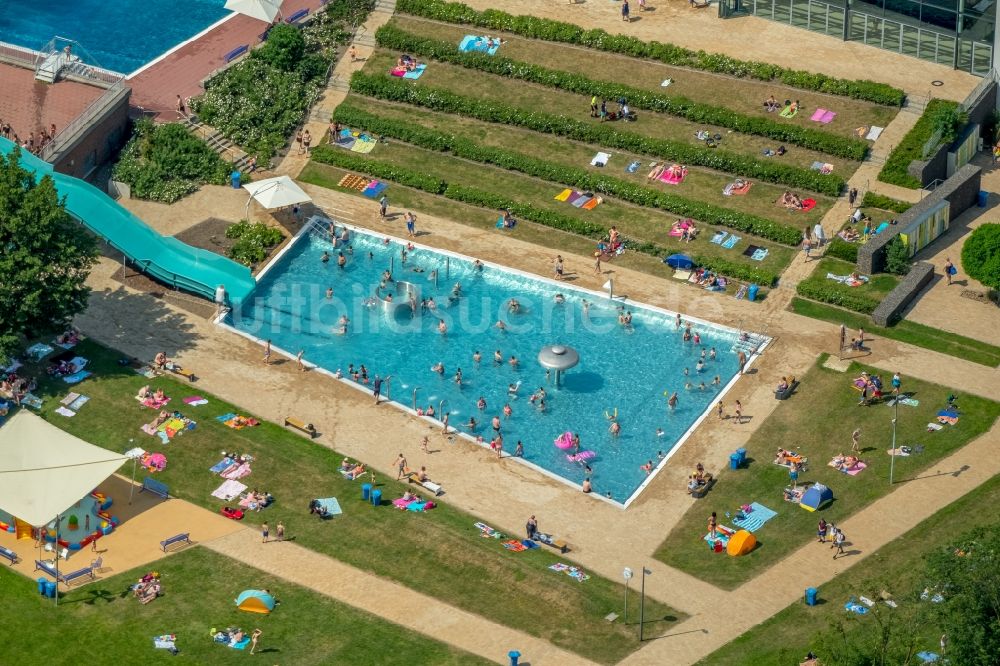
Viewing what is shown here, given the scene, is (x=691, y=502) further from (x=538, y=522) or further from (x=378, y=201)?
(x=378, y=201)

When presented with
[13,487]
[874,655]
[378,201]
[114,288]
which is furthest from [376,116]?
[874,655]

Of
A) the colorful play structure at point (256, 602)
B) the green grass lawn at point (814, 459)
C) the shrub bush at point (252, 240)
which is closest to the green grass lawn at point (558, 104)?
the shrub bush at point (252, 240)

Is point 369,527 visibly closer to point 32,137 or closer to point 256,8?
point 32,137

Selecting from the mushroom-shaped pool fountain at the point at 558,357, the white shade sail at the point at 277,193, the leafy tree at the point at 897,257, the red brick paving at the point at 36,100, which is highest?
the red brick paving at the point at 36,100

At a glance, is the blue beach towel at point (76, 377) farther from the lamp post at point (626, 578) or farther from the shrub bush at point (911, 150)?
the shrub bush at point (911, 150)

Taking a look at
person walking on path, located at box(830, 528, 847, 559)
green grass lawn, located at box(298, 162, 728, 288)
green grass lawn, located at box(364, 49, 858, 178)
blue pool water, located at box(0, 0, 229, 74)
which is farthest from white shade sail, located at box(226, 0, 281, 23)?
person walking on path, located at box(830, 528, 847, 559)

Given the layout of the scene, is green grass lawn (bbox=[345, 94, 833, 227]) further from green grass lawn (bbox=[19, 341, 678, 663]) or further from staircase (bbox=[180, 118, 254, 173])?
green grass lawn (bbox=[19, 341, 678, 663])
